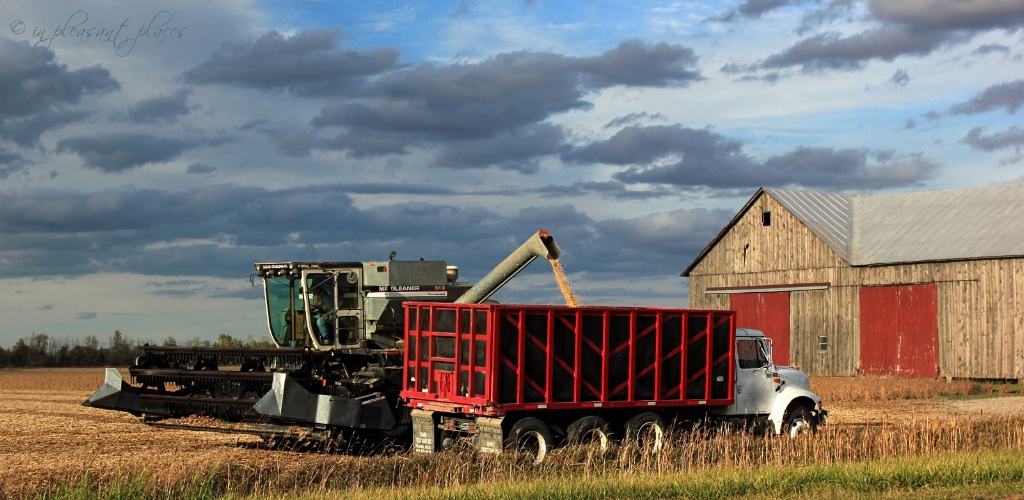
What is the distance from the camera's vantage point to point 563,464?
51.7 feet

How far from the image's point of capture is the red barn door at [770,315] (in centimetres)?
4884

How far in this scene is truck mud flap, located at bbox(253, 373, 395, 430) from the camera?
63.1 feet

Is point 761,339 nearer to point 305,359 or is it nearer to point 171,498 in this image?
point 305,359

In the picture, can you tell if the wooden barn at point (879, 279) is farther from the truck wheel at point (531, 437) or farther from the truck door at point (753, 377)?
the truck wheel at point (531, 437)

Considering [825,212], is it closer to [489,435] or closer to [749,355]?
[749,355]

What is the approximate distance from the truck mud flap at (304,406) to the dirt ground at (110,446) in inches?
25.8

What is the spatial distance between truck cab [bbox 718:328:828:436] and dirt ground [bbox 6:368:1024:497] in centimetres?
105

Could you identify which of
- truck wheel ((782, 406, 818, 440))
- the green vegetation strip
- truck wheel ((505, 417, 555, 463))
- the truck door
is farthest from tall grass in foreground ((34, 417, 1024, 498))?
truck wheel ((782, 406, 818, 440))

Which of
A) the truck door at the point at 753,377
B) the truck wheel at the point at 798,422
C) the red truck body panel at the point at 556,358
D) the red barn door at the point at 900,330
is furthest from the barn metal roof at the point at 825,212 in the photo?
the red truck body panel at the point at 556,358

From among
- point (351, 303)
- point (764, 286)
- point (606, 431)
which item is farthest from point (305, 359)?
point (764, 286)

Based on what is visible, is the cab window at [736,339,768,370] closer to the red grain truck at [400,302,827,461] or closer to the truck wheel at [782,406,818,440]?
the red grain truck at [400,302,827,461]

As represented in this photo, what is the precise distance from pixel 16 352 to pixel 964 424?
212 feet

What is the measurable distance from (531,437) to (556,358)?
1.32m

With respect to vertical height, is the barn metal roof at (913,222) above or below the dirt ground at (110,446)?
above
